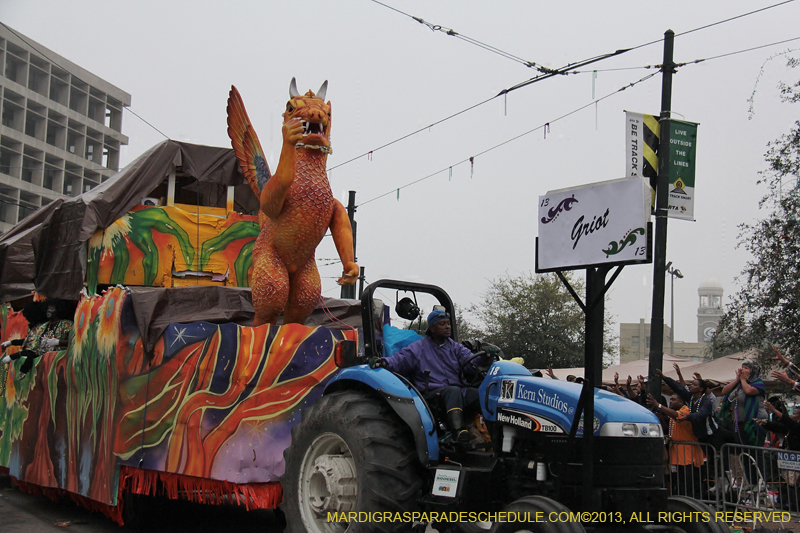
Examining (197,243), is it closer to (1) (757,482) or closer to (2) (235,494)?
(2) (235,494)

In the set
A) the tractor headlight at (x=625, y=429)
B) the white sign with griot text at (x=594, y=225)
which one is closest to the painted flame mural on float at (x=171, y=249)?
the white sign with griot text at (x=594, y=225)

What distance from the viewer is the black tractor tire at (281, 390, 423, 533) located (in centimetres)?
484

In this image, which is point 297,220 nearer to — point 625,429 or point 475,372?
point 475,372

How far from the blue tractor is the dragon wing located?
4203 millimetres

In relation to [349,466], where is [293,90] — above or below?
above

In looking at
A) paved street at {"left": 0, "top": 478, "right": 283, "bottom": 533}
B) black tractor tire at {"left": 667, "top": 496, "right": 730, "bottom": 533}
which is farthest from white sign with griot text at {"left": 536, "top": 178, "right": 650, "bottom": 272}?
paved street at {"left": 0, "top": 478, "right": 283, "bottom": 533}

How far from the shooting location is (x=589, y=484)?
170 inches

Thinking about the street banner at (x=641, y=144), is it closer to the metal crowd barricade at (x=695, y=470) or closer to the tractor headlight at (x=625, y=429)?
the metal crowd barricade at (x=695, y=470)

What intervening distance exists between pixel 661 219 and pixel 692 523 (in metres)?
5.27

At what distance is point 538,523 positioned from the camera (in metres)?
4.02

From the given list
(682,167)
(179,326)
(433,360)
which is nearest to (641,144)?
(682,167)

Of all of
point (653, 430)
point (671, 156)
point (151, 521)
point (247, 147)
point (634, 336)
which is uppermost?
point (671, 156)

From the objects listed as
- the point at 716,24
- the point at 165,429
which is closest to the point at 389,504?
the point at 165,429

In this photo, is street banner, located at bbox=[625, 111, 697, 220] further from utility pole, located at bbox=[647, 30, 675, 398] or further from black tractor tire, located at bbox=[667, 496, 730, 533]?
black tractor tire, located at bbox=[667, 496, 730, 533]
